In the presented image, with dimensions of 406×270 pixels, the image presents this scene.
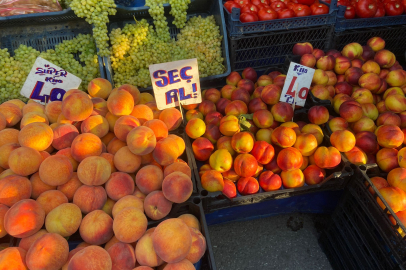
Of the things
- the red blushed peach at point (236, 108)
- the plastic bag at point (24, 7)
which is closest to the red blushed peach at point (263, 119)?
the red blushed peach at point (236, 108)

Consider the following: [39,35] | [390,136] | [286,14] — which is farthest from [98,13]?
[390,136]

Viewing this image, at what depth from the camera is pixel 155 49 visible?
238 cm

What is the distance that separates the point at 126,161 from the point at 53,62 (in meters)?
1.48

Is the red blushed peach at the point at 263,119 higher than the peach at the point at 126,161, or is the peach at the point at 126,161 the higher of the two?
the peach at the point at 126,161

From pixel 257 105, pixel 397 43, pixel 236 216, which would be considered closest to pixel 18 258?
pixel 236 216

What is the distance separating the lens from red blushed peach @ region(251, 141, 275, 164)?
66.2 inches

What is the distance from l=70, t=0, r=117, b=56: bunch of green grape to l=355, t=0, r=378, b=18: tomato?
→ 7.87 feet

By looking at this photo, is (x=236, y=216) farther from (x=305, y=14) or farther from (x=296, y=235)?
(x=305, y=14)

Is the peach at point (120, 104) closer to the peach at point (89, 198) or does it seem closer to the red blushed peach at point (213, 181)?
the peach at point (89, 198)

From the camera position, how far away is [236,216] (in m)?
1.88

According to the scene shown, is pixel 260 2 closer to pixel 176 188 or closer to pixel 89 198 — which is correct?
pixel 176 188

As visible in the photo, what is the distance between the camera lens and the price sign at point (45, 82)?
199 centimetres

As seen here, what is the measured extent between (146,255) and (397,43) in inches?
129

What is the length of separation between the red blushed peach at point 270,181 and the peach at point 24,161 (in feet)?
4.31
